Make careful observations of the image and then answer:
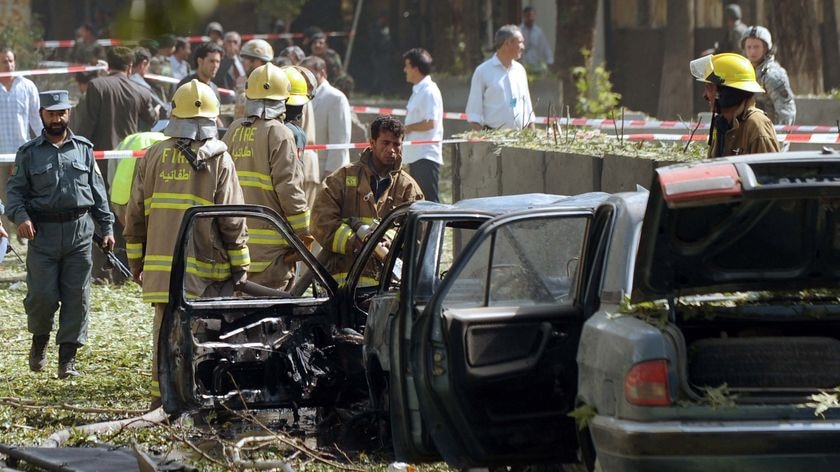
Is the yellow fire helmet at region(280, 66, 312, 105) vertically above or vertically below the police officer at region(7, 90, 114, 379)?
above

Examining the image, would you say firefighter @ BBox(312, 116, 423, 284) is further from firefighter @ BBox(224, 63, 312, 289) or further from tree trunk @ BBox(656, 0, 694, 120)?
tree trunk @ BBox(656, 0, 694, 120)

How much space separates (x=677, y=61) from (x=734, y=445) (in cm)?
1947

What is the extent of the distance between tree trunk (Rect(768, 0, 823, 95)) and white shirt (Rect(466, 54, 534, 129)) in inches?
246

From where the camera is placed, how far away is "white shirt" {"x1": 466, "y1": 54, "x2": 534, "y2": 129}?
1365 cm

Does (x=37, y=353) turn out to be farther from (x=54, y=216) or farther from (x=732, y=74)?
(x=732, y=74)

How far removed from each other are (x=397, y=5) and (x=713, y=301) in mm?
26298

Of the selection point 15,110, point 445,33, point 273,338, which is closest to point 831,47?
point 445,33

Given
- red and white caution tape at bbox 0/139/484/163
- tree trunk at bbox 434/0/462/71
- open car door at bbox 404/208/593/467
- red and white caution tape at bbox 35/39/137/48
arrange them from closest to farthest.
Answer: red and white caution tape at bbox 35/39/137/48 → open car door at bbox 404/208/593/467 → red and white caution tape at bbox 0/139/484/163 → tree trunk at bbox 434/0/462/71

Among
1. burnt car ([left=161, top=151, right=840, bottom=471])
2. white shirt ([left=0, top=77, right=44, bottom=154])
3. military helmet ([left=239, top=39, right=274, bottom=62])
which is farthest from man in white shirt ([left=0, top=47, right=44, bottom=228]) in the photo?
burnt car ([left=161, top=151, right=840, bottom=471])

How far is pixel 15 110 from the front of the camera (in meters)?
14.9

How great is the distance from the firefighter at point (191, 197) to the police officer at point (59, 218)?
1423 mm

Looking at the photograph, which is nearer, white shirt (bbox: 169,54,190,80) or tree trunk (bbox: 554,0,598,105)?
white shirt (bbox: 169,54,190,80)

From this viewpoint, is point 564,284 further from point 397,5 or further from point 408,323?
point 397,5

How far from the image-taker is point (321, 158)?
1414cm
